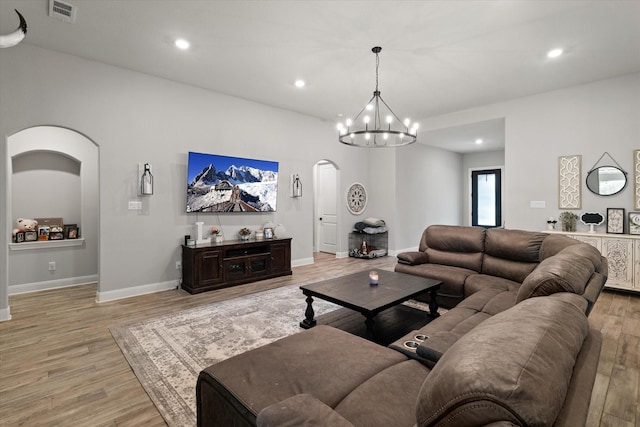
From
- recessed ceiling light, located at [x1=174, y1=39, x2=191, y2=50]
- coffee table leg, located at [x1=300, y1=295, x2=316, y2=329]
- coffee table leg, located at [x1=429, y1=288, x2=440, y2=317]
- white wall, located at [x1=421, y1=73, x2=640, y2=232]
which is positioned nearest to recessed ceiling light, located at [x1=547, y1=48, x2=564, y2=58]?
white wall, located at [x1=421, y1=73, x2=640, y2=232]

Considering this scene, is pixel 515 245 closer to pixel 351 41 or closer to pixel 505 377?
pixel 351 41

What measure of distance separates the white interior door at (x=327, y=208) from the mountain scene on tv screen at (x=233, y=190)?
2262mm

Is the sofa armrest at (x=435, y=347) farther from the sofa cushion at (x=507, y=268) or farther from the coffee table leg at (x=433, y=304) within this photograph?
the sofa cushion at (x=507, y=268)

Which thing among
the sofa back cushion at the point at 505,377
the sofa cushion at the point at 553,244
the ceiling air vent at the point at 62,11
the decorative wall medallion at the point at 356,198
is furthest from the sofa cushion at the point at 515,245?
the ceiling air vent at the point at 62,11

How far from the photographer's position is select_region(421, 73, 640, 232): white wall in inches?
181

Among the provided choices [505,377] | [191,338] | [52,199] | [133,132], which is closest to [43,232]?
[52,199]

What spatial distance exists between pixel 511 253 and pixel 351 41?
9.99 ft

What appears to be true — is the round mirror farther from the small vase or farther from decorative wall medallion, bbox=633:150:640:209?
the small vase

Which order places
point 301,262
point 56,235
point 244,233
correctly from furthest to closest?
Result: point 301,262 < point 244,233 < point 56,235

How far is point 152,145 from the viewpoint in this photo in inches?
178

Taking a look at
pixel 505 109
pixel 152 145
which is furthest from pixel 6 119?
pixel 505 109

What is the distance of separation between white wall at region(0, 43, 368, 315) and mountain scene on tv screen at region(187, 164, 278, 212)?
170mm

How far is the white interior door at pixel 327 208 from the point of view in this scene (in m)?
7.79

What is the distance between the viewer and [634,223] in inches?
175
